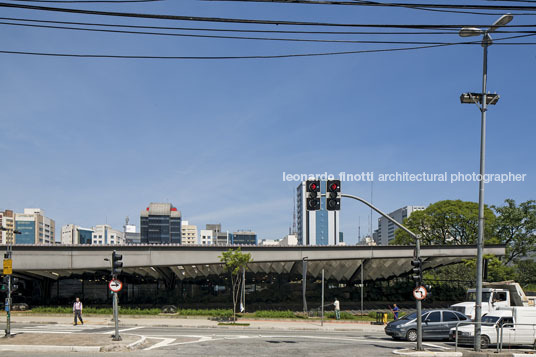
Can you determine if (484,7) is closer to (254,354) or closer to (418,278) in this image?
(418,278)

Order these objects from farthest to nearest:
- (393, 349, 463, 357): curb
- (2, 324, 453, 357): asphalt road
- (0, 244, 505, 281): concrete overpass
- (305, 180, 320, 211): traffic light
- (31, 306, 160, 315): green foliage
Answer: (31, 306, 160, 315): green foliage
(0, 244, 505, 281): concrete overpass
(2, 324, 453, 357): asphalt road
(393, 349, 463, 357): curb
(305, 180, 320, 211): traffic light

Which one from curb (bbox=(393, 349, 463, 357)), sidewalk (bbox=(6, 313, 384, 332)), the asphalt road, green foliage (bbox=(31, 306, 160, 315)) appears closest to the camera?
curb (bbox=(393, 349, 463, 357))

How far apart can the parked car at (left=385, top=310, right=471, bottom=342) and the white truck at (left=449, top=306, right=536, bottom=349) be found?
74 centimetres

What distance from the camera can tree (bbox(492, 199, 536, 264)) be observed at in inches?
2562

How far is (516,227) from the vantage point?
66.1m

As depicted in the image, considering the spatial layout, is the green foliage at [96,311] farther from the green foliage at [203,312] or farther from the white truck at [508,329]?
the white truck at [508,329]

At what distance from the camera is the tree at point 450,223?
67.7m

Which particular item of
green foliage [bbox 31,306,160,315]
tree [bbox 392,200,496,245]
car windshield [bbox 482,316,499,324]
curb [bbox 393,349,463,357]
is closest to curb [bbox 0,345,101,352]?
curb [bbox 393,349,463,357]

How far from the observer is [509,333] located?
22.3m

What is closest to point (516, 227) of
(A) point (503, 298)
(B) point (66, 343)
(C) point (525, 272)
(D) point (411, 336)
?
(C) point (525, 272)

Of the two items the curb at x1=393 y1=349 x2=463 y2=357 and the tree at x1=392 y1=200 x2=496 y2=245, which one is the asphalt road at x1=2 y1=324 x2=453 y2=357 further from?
the tree at x1=392 y1=200 x2=496 y2=245

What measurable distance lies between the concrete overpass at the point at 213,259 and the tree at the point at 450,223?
2028 centimetres

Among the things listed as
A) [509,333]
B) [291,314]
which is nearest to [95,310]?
[291,314]

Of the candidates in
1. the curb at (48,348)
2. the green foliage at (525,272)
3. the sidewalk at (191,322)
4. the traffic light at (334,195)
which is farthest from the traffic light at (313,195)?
the green foliage at (525,272)
